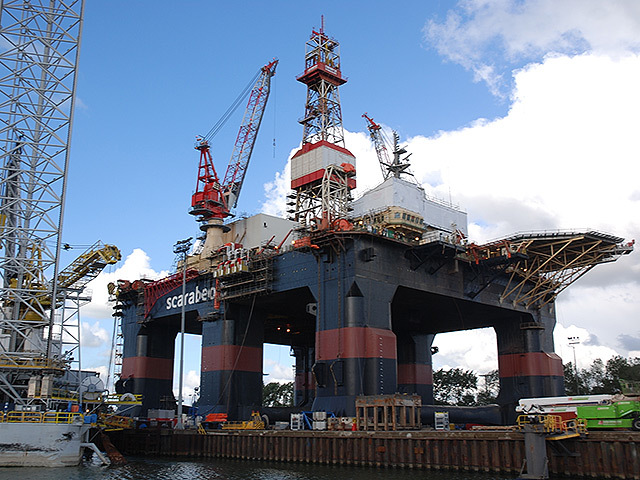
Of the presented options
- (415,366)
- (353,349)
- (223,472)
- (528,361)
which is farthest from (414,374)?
(223,472)

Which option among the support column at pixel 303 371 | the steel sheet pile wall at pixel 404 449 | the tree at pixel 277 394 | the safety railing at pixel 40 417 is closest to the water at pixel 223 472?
the steel sheet pile wall at pixel 404 449

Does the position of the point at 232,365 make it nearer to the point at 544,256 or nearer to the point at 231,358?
the point at 231,358

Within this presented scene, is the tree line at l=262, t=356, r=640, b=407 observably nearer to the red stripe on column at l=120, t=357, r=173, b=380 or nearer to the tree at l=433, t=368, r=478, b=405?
the tree at l=433, t=368, r=478, b=405

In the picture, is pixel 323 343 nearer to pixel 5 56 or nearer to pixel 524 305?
pixel 524 305

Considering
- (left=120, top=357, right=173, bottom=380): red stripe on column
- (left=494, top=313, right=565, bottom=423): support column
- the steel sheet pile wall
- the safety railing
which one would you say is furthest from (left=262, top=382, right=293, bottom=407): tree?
the safety railing

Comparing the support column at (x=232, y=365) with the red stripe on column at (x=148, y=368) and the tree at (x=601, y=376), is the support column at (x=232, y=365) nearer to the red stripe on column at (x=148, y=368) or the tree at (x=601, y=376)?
the red stripe on column at (x=148, y=368)

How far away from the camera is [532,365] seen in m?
60.8

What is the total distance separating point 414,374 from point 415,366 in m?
0.94

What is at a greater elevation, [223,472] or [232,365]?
[232,365]

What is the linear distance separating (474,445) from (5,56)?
4185 cm

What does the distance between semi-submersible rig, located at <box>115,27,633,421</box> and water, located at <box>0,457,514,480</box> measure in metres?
7.51

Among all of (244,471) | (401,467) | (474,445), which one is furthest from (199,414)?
(474,445)

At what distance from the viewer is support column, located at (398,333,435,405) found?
70812mm

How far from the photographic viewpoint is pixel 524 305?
201ft
